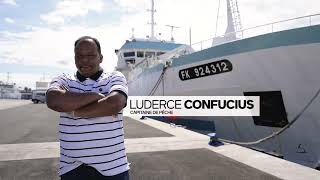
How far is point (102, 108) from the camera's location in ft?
7.33

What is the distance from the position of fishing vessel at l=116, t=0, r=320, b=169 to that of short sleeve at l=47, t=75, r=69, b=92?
6.65 meters

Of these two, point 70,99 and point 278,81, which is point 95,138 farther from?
point 278,81

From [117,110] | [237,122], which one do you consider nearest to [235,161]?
[117,110]

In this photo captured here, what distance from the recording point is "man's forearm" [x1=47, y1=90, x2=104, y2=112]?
7.30 feet

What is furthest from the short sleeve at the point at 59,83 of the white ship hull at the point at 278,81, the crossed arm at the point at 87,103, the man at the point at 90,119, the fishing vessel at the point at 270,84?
the white ship hull at the point at 278,81

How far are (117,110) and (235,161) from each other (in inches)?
179

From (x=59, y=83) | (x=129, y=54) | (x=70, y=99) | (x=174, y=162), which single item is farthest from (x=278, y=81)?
(x=129, y=54)

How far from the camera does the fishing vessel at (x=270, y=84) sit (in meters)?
9.00

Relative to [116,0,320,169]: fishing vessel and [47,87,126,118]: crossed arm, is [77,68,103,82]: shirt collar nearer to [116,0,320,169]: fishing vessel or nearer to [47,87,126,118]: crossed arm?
[47,87,126,118]: crossed arm

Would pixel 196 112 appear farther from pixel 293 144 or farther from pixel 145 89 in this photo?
pixel 145 89

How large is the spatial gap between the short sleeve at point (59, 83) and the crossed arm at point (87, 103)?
0.10 metres

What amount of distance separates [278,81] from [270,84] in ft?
0.92

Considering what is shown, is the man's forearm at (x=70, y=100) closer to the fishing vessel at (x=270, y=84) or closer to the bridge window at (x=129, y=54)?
the fishing vessel at (x=270, y=84)

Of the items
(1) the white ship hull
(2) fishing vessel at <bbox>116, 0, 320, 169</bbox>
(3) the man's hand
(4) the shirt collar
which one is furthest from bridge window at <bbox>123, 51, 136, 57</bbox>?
(3) the man's hand
